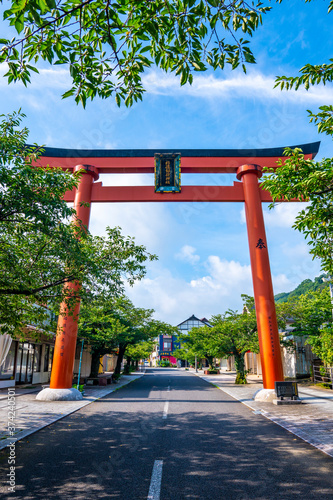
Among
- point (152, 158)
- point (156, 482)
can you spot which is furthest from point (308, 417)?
point (152, 158)

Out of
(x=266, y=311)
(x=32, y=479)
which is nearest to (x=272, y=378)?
(x=266, y=311)

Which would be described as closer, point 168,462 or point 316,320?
point 168,462

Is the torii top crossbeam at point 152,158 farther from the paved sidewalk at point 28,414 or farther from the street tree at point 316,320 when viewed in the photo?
the paved sidewalk at point 28,414

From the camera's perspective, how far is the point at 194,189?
1585cm

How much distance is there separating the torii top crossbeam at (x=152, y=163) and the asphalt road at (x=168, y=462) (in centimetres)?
1030

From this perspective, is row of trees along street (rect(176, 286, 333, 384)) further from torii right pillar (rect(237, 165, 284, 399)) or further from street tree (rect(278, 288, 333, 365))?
torii right pillar (rect(237, 165, 284, 399))

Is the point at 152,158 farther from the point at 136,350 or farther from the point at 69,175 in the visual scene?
the point at 136,350

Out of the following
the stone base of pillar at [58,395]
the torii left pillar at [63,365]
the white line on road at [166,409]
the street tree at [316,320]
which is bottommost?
the white line on road at [166,409]

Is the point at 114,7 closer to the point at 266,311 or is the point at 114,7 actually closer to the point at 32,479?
the point at 32,479

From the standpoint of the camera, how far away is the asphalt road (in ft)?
13.9

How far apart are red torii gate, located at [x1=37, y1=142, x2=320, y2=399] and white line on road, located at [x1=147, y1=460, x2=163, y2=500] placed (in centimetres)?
970

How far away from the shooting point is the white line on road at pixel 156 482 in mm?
4098

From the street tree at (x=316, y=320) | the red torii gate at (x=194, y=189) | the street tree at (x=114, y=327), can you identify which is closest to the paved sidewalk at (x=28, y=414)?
the red torii gate at (x=194, y=189)

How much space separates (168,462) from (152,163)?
13.6 m
